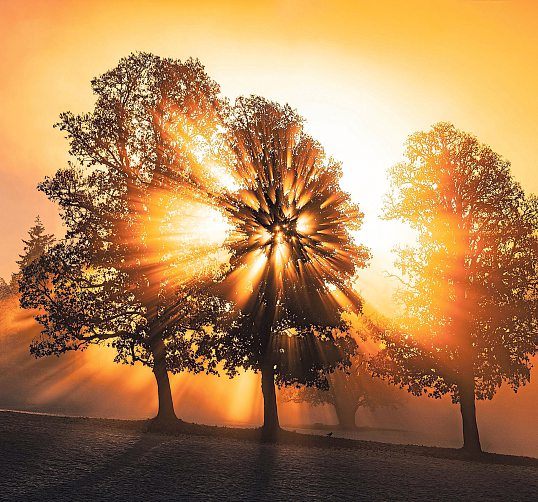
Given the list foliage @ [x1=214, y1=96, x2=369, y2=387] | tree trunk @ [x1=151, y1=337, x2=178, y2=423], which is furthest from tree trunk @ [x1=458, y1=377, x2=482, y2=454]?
tree trunk @ [x1=151, y1=337, x2=178, y2=423]

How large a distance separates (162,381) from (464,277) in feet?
52.1

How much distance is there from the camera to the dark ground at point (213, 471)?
35.7 ft

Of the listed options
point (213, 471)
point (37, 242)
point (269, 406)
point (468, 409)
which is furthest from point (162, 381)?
point (37, 242)

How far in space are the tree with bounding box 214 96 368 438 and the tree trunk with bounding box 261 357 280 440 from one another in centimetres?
5

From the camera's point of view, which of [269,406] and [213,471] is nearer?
[213,471]

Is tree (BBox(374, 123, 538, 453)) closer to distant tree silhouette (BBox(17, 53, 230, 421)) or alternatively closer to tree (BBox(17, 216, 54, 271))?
distant tree silhouette (BBox(17, 53, 230, 421))

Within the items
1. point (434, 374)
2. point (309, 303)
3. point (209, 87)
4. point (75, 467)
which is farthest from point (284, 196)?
point (75, 467)

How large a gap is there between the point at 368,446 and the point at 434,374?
18.0 feet

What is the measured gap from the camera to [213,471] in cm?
1302

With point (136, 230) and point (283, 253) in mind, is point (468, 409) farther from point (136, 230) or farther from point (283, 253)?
point (136, 230)

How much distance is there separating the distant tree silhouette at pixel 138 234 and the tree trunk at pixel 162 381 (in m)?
0.05

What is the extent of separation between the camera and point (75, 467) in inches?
496

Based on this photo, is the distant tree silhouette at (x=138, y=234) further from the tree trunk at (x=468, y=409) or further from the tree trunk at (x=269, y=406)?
the tree trunk at (x=468, y=409)

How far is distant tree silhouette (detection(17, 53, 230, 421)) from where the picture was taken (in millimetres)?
22891
